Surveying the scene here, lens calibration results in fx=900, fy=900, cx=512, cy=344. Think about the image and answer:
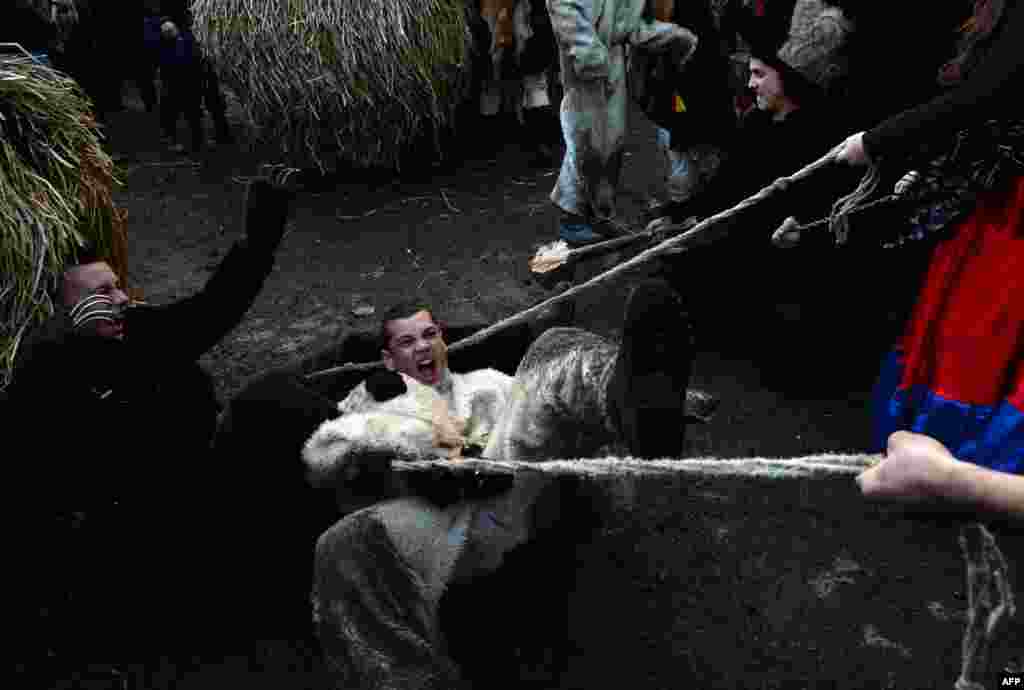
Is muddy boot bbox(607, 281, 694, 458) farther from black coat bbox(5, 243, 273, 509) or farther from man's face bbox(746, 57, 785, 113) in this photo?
man's face bbox(746, 57, 785, 113)

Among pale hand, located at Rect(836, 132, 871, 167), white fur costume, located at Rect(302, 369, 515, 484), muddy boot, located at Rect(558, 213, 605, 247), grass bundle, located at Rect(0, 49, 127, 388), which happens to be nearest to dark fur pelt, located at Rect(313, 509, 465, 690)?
white fur costume, located at Rect(302, 369, 515, 484)

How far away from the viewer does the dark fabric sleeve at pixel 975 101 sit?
175 centimetres

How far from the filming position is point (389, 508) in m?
2.28

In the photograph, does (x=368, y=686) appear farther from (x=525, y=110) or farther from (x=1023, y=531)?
(x=525, y=110)

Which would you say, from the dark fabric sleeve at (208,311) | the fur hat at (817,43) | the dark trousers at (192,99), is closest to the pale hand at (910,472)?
the dark fabric sleeve at (208,311)

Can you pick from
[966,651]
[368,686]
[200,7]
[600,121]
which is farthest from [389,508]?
[200,7]

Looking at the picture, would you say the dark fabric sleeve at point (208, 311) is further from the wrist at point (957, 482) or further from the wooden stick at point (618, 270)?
the wrist at point (957, 482)

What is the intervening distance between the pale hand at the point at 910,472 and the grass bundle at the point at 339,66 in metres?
4.81

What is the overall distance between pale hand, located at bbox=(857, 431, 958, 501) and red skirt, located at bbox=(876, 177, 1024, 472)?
0.61m

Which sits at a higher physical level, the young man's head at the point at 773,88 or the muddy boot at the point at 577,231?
the young man's head at the point at 773,88

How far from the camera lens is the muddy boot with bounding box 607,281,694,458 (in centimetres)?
206

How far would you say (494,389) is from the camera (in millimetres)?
2975

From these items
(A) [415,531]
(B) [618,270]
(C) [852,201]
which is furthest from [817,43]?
(A) [415,531]

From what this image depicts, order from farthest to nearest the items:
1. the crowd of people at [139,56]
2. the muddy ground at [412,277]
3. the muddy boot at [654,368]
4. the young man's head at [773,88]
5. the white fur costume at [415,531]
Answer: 1. the crowd of people at [139,56]
2. the muddy ground at [412,277]
3. the young man's head at [773,88]
4. the white fur costume at [415,531]
5. the muddy boot at [654,368]
